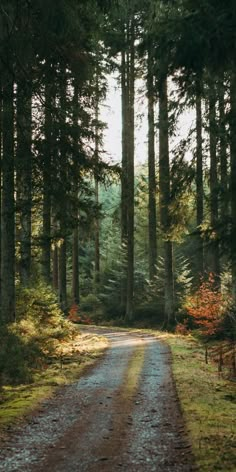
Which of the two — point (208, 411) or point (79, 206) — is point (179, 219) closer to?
point (79, 206)

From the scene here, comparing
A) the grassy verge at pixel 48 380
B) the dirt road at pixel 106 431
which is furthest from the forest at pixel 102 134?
the dirt road at pixel 106 431

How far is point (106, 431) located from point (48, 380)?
4368mm

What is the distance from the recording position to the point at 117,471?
6262 millimetres

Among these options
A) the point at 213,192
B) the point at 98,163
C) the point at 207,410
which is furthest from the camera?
the point at 98,163

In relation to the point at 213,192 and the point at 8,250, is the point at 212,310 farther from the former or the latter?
the point at 213,192

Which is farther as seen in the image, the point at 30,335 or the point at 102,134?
the point at 102,134

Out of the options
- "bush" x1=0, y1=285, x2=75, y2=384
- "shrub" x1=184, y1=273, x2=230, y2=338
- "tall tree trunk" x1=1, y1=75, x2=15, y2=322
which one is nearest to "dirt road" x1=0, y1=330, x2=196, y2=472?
"bush" x1=0, y1=285, x2=75, y2=384

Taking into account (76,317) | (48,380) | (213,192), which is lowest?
(48,380)

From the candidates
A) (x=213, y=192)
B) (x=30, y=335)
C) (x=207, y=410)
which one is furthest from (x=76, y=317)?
(x=213, y=192)

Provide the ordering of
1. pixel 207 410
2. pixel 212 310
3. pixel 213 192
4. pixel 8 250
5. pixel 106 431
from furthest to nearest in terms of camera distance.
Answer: pixel 212 310
pixel 8 250
pixel 207 410
pixel 106 431
pixel 213 192

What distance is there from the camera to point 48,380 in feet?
39.7

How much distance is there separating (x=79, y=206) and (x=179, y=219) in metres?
3.67

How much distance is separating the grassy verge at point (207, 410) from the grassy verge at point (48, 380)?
2.74 m

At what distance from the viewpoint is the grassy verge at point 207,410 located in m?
6.66
